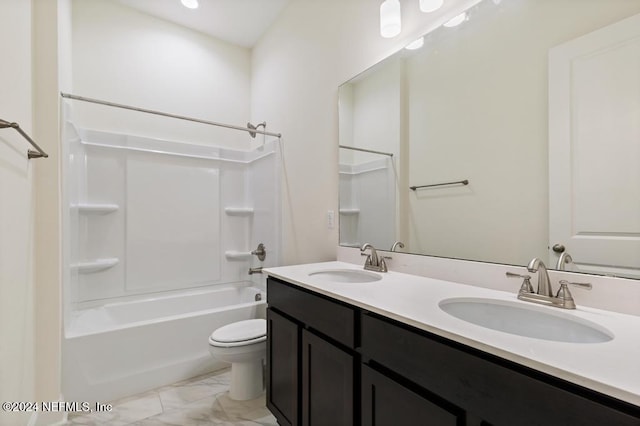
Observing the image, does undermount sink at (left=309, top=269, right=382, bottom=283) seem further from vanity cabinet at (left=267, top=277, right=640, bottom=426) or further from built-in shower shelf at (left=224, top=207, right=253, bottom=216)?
built-in shower shelf at (left=224, top=207, right=253, bottom=216)

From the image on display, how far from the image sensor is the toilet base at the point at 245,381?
188 centimetres

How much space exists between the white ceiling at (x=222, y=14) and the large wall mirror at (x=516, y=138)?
1.49m

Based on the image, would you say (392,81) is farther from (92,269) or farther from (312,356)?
(92,269)

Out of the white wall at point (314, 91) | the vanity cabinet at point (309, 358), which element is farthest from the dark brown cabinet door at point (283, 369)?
the white wall at point (314, 91)

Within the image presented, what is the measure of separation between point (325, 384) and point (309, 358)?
13 cm

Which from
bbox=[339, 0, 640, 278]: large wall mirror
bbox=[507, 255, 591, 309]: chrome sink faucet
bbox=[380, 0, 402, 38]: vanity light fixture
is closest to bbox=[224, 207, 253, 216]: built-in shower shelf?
bbox=[339, 0, 640, 278]: large wall mirror

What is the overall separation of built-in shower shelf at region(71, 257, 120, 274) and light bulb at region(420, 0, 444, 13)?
9.41 ft

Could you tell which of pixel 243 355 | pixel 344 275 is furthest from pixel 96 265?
pixel 344 275

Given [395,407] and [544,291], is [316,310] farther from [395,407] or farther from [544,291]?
[544,291]

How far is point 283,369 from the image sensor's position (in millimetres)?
1491

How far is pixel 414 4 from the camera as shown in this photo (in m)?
1.49

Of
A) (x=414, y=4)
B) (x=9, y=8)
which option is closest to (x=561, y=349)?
(x=414, y=4)

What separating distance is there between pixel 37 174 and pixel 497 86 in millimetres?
2299

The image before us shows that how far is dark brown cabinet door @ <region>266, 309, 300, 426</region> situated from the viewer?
1.38m
